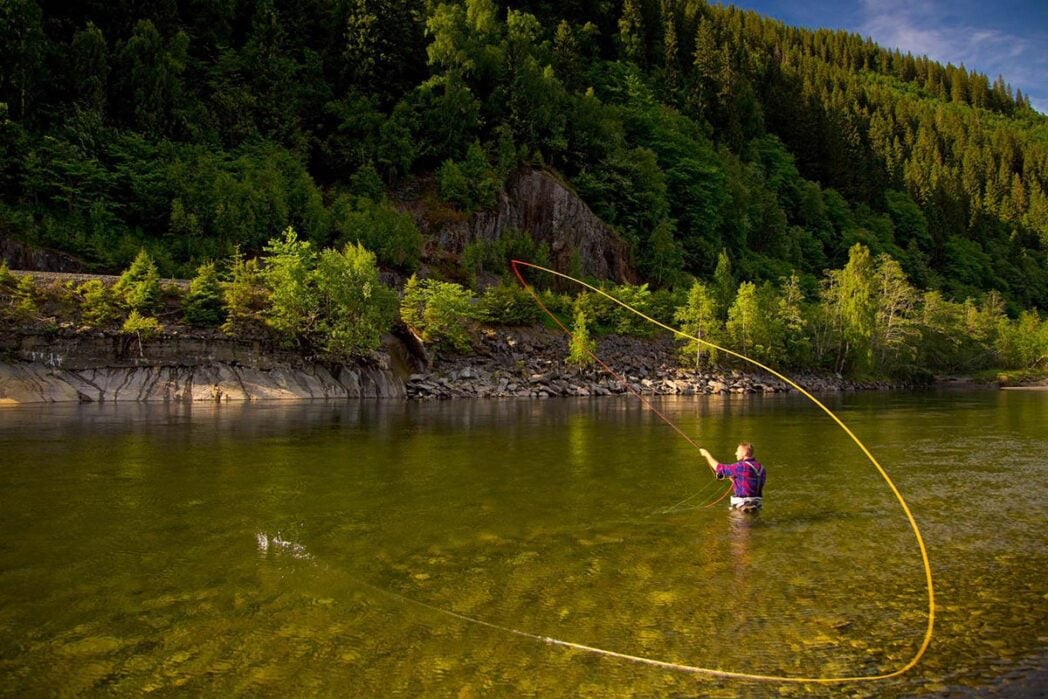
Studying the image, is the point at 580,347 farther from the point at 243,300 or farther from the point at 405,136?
the point at 405,136

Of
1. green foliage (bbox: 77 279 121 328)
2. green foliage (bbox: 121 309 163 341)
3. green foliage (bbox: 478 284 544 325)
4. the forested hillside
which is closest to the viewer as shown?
green foliage (bbox: 77 279 121 328)

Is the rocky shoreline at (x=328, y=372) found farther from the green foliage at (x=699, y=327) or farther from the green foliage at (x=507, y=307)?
the green foliage at (x=699, y=327)

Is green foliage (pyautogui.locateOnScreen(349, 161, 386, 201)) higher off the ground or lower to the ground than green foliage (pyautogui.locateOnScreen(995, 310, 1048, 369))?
higher

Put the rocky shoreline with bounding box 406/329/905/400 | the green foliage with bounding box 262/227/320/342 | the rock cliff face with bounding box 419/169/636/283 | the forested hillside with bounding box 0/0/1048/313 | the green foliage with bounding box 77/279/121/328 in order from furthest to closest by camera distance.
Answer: the rock cliff face with bounding box 419/169/636/283 < the forested hillside with bounding box 0/0/1048/313 < the rocky shoreline with bounding box 406/329/905/400 < the green foliage with bounding box 262/227/320/342 < the green foliage with bounding box 77/279/121/328

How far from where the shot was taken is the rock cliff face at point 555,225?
64875 mm

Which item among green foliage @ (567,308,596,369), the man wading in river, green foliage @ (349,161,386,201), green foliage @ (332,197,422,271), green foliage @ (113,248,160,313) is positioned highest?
green foliage @ (349,161,386,201)

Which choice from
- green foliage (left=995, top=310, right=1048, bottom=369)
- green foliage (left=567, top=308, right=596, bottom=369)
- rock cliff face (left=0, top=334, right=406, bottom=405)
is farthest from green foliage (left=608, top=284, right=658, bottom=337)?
green foliage (left=995, top=310, right=1048, bottom=369)

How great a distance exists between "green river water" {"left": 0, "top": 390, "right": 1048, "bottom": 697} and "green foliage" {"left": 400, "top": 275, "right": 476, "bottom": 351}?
103 feet

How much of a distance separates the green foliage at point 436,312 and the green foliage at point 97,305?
1834cm

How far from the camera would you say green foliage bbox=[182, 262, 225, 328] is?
38906mm

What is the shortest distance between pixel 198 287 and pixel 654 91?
83137 millimetres

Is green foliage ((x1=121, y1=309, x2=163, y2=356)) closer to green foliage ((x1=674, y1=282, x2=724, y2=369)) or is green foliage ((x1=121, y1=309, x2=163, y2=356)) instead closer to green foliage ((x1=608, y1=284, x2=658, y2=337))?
green foliage ((x1=608, y1=284, x2=658, y2=337))

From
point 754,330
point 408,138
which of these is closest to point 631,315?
point 754,330

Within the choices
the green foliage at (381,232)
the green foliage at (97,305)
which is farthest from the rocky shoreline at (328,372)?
the green foliage at (381,232)
